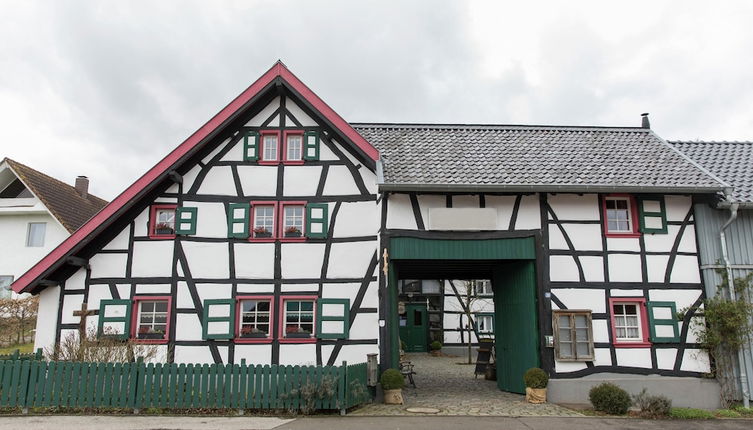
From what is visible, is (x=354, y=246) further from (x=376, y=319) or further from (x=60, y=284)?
(x=60, y=284)

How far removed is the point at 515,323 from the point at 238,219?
799 centimetres

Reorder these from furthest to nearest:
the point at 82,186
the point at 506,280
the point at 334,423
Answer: the point at 82,186
the point at 506,280
the point at 334,423

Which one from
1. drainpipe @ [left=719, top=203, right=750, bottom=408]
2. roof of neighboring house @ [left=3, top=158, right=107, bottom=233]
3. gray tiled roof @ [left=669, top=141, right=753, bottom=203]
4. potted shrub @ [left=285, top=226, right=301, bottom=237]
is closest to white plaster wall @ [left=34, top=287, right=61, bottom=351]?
potted shrub @ [left=285, top=226, right=301, bottom=237]

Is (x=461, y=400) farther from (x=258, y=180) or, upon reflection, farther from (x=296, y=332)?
(x=258, y=180)

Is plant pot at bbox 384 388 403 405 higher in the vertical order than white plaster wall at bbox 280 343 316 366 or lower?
lower

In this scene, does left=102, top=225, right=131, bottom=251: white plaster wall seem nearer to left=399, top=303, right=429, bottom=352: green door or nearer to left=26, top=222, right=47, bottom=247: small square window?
left=26, top=222, right=47, bottom=247: small square window

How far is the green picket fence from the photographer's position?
11.5 meters

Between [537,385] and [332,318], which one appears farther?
[332,318]

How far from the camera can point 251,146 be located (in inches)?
591

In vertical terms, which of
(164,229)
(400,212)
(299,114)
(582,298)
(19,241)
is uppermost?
(299,114)

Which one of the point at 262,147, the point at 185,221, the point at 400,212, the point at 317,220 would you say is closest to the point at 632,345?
the point at 400,212

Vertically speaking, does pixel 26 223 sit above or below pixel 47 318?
above

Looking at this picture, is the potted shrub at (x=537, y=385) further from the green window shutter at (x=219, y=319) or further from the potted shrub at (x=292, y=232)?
the green window shutter at (x=219, y=319)

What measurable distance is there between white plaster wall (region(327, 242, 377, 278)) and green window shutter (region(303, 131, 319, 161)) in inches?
106
